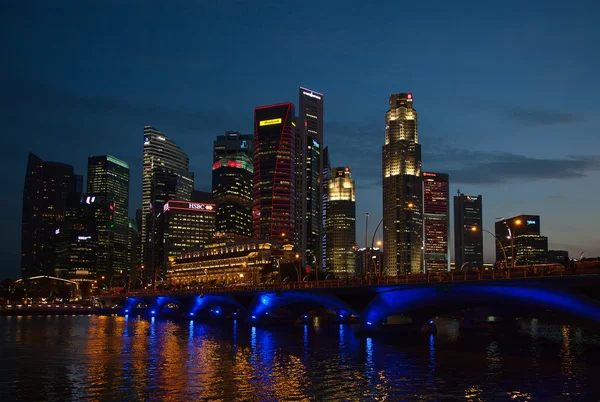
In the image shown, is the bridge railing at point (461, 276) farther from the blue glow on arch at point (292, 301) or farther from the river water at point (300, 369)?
the river water at point (300, 369)

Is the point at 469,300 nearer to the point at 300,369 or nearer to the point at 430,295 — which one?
the point at 430,295

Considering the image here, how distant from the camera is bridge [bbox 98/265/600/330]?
56.2 m

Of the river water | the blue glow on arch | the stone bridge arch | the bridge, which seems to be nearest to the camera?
the river water

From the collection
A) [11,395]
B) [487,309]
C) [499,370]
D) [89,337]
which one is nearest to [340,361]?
[499,370]

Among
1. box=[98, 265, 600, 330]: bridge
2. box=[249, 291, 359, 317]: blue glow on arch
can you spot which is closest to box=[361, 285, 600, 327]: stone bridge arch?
box=[98, 265, 600, 330]: bridge

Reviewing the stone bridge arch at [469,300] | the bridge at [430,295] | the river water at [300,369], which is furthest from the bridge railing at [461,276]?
the river water at [300,369]

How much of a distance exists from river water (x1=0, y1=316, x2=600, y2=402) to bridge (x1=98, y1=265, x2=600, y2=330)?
5009 mm

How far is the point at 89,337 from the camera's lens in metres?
87.6

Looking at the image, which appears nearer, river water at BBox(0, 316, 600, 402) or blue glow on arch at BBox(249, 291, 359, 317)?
river water at BBox(0, 316, 600, 402)

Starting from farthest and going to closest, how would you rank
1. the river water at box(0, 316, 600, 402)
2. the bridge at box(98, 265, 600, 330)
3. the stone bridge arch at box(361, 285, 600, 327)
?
the stone bridge arch at box(361, 285, 600, 327) → the bridge at box(98, 265, 600, 330) → the river water at box(0, 316, 600, 402)

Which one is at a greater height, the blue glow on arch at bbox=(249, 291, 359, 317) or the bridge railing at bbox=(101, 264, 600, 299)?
the bridge railing at bbox=(101, 264, 600, 299)

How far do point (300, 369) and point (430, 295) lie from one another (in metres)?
27.5

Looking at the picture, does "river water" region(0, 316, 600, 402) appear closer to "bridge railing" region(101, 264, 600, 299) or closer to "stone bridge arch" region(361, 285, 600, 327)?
"stone bridge arch" region(361, 285, 600, 327)

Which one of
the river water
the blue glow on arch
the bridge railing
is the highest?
the bridge railing
